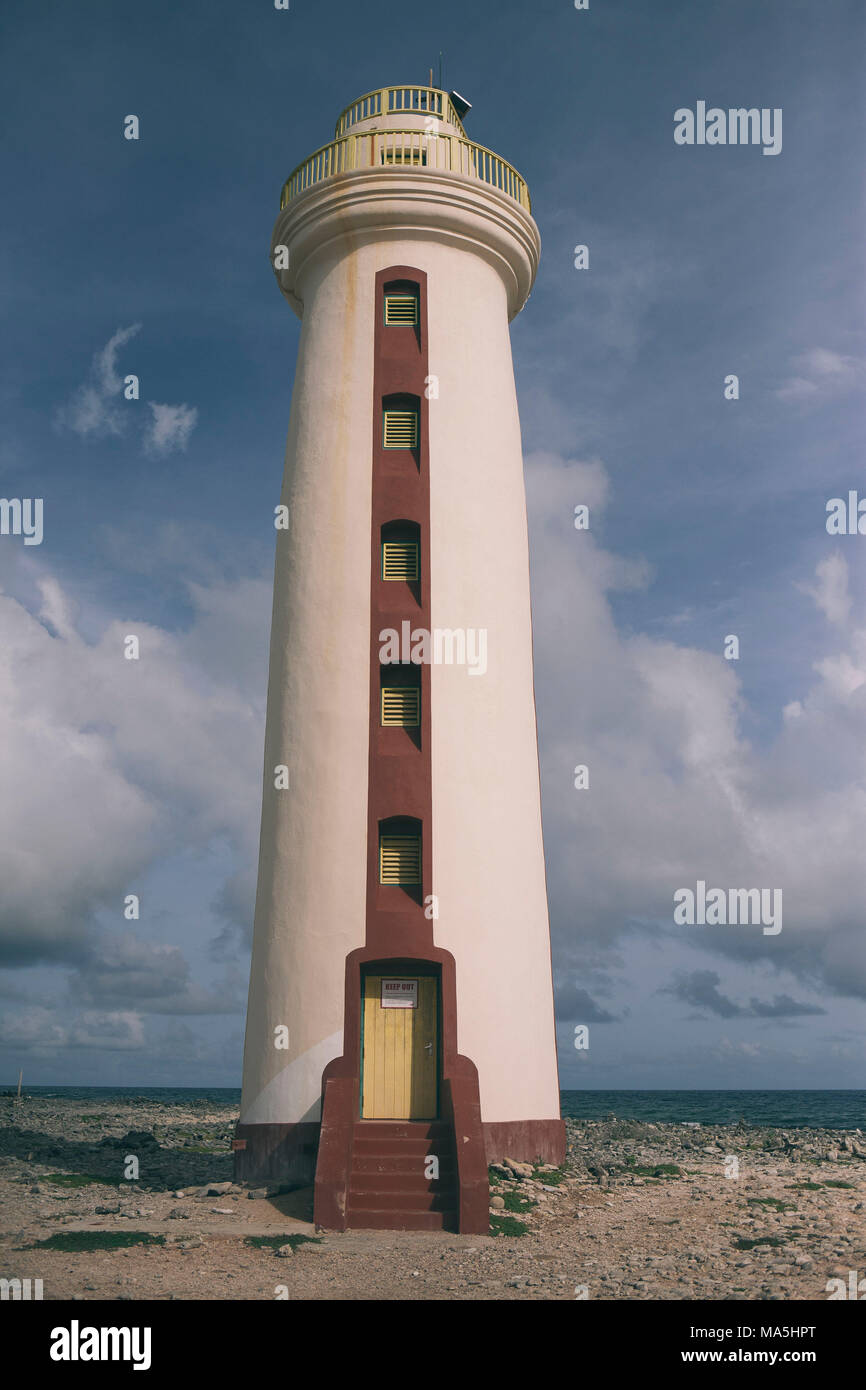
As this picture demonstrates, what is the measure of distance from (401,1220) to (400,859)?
5.69 m

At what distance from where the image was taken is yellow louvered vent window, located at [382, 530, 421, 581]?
814 inches

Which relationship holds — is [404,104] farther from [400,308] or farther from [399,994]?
[399,994]

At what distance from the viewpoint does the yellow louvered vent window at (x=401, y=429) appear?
21406 mm

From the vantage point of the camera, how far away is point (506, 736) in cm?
2030

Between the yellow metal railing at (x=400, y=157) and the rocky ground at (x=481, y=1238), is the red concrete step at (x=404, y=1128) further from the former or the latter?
the yellow metal railing at (x=400, y=157)

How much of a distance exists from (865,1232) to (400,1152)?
650cm

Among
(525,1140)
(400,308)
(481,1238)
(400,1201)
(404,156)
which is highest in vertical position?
(404,156)

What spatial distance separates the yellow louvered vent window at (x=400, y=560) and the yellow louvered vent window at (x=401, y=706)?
2.07 meters

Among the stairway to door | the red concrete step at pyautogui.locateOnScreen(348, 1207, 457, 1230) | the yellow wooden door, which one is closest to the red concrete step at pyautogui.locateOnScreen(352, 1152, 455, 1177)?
the stairway to door

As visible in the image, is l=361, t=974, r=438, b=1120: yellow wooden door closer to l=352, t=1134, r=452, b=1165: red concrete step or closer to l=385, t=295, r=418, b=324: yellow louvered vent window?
l=352, t=1134, r=452, b=1165: red concrete step

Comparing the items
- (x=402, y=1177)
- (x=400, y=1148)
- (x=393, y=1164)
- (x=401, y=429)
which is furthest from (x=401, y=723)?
(x=402, y=1177)

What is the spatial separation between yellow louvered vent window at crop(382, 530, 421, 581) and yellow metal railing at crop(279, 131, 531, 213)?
299 inches

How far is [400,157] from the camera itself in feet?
75.2
